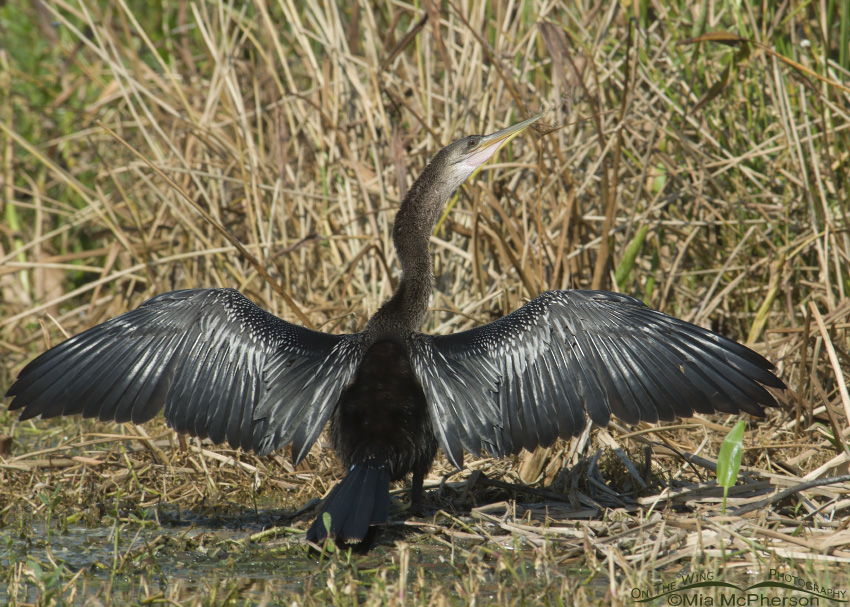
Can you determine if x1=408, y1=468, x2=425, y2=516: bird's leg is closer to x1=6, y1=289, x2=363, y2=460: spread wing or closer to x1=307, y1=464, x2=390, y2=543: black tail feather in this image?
x1=307, y1=464, x2=390, y2=543: black tail feather

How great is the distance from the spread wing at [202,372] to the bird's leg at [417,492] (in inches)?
19.6

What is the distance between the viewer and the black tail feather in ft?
9.88

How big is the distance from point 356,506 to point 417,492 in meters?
0.55

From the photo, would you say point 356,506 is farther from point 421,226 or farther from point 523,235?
point 523,235

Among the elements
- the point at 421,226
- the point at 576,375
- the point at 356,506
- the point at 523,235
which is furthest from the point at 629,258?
the point at 356,506

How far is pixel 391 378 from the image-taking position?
346 cm

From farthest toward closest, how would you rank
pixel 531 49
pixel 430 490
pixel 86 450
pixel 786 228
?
1. pixel 531 49
2. pixel 786 228
3. pixel 86 450
4. pixel 430 490

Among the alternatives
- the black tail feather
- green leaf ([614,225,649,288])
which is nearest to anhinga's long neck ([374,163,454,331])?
the black tail feather

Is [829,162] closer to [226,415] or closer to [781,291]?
[781,291]

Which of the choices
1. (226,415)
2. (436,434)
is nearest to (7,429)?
(226,415)

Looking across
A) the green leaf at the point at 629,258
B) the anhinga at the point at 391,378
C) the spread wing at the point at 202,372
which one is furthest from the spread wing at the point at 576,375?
the green leaf at the point at 629,258

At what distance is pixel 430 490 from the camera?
4.01 m

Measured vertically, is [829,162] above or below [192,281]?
above

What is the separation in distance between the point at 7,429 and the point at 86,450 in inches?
29.7
